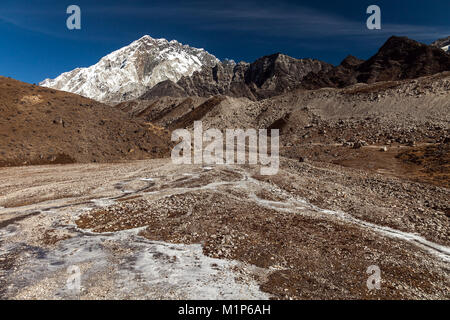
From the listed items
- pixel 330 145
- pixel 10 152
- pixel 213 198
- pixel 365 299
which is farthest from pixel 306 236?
pixel 10 152

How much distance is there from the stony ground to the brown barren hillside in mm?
10860

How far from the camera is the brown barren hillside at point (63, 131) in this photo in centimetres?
3702

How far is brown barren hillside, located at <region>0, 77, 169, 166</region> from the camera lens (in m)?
37.0

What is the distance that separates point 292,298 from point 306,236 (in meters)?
6.20

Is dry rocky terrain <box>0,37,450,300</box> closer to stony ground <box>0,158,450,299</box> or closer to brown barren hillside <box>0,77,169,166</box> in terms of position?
stony ground <box>0,158,450,299</box>

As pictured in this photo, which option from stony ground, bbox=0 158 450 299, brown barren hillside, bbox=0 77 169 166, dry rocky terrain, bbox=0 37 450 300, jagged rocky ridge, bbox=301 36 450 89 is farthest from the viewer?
jagged rocky ridge, bbox=301 36 450 89

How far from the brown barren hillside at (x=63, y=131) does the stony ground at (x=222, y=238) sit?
10860 millimetres

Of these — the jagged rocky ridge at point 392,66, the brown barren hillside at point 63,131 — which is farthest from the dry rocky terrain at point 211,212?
the jagged rocky ridge at point 392,66

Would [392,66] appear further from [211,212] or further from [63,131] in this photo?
[63,131]

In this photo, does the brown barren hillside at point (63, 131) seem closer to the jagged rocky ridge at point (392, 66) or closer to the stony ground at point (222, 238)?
the stony ground at point (222, 238)

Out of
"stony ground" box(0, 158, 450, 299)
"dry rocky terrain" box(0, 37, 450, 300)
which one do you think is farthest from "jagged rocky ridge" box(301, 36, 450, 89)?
"stony ground" box(0, 158, 450, 299)

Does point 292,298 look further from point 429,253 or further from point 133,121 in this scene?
point 133,121

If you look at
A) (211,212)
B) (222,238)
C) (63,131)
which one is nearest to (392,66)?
(211,212)

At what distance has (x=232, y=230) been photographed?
50.4 feet
